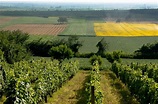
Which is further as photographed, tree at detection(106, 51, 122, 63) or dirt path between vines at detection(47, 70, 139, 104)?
tree at detection(106, 51, 122, 63)

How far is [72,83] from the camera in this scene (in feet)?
101

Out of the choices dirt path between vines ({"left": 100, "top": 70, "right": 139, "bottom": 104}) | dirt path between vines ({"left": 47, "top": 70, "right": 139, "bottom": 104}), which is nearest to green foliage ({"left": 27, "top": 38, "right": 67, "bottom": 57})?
dirt path between vines ({"left": 100, "top": 70, "right": 139, "bottom": 104})

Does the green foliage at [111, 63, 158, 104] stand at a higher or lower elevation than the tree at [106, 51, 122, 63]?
higher

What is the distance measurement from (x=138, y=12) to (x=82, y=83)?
11075 centimetres

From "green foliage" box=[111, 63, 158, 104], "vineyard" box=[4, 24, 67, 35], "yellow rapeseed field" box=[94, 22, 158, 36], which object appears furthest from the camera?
"vineyard" box=[4, 24, 67, 35]

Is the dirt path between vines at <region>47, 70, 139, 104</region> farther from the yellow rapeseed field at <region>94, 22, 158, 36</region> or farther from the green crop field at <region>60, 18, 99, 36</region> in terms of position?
the green crop field at <region>60, 18, 99, 36</region>

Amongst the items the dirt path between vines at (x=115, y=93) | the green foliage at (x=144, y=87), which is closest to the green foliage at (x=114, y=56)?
the dirt path between vines at (x=115, y=93)

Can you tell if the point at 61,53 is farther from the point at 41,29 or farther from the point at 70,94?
the point at 41,29

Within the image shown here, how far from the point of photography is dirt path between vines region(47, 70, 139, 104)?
2292 cm

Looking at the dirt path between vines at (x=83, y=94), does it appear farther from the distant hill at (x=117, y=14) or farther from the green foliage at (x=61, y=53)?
the distant hill at (x=117, y=14)

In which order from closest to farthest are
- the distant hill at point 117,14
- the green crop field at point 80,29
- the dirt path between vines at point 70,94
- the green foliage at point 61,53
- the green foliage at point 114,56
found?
the dirt path between vines at point 70,94
the green foliage at point 114,56
the green foliage at point 61,53
the green crop field at point 80,29
the distant hill at point 117,14

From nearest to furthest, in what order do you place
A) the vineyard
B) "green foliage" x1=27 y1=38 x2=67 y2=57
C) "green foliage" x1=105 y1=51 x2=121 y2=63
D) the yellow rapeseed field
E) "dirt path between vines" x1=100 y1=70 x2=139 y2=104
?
1. "dirt path between vines" x1=100 y1=70 x2=139 y2=104
2. "green foliage" x1=105 y1=51 x2=121 y2=63
3. "green foliage" x1=27 y1=38 x2=67 y2=57
4. the yellow rapeseed field
5. the vineyard

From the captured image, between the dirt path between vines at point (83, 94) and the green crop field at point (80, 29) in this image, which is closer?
the dirt path between vines at point (83, 94)

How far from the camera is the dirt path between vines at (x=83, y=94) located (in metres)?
22.9
